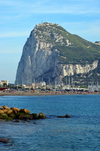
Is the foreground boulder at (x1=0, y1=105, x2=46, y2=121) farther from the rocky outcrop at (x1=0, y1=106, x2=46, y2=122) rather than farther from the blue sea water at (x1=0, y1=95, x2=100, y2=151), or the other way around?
the blue sea water at (x1=0, y1=95, x2=100, y2=151)

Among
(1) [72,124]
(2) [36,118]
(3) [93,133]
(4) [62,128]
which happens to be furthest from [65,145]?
(2) [36,118]

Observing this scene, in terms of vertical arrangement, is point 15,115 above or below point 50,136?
above

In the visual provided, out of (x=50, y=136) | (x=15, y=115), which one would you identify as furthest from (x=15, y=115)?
(x=50, y=136)

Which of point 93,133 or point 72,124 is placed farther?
point 72,124

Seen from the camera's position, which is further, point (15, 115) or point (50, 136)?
point (15, 115)

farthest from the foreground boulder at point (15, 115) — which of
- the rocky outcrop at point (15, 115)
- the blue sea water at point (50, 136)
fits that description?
the blue sea water at point (50, 136)

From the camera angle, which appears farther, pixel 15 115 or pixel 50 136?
pixel 15 115

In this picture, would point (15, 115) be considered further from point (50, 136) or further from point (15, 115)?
point (50, 136)

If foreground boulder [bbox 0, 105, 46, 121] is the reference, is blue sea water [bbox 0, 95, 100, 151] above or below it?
below

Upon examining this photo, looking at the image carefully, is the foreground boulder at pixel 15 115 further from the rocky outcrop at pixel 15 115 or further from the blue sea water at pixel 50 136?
the blue sea water at pixel 50 136

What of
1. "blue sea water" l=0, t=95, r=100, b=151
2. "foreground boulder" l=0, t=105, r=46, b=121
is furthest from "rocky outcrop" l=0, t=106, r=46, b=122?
"blue sea water" l=0, t=95, r=100, b=151

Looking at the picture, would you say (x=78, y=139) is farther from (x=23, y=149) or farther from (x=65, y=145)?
(x=23, y=149)
